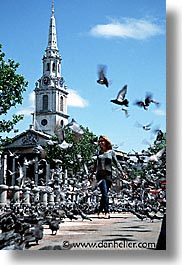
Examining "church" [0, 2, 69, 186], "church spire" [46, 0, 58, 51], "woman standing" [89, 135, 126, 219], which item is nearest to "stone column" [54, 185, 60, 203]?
"church" [0, 2, 69, 186]

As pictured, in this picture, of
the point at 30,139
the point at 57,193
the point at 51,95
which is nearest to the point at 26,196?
the point at 57,193

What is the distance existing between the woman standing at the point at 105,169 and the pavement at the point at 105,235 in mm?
76

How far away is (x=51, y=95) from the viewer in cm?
328

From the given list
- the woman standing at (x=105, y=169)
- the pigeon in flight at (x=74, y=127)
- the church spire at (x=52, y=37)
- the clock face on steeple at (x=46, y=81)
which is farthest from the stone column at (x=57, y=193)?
the church spire at (x=52, y=37)

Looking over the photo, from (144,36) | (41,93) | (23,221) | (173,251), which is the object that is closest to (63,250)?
(23,221)

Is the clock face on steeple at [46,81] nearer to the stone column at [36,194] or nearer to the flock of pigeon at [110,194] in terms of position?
the flock of pigeon at [110,194]

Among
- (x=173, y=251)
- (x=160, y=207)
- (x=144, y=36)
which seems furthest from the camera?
(x=144, y=36)

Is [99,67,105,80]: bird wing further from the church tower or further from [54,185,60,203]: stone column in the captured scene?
[54,185,60,203]: stone column

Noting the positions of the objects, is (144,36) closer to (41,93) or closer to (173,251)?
(41,93)

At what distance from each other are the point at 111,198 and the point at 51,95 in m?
0.78

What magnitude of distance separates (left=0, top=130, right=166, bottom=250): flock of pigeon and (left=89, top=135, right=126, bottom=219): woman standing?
3cm

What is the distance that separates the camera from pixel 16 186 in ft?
11.0

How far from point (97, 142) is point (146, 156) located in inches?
12.8

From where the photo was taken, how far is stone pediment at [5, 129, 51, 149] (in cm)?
329
